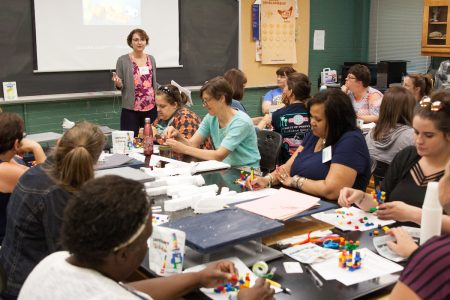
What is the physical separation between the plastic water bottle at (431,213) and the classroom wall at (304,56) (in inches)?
178

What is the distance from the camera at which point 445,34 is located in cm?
704

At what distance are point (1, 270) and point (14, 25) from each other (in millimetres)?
3822

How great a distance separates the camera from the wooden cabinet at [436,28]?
6.98m

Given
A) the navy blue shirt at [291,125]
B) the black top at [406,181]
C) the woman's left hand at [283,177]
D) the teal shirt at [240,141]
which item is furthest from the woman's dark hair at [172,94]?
the black top at [406,181]

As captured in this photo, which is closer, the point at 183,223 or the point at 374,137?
the point at 183,223

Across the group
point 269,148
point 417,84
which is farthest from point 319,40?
point 269,148

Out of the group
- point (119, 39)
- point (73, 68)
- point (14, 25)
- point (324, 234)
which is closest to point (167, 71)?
point (119, 39)

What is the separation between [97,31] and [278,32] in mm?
2628

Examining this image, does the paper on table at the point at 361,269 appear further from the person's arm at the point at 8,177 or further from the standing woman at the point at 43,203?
the person's arm at the point at 8,177

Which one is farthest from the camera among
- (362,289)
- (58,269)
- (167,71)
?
(167,71)

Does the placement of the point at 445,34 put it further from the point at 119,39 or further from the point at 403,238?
the point at 403,238

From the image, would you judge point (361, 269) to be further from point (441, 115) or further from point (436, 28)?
point (436, 28)

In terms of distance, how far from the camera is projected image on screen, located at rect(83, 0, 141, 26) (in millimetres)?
5574

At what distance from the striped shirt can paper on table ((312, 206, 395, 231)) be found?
981 millimetres
